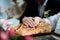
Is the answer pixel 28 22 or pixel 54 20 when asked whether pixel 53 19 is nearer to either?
pixel 54 20

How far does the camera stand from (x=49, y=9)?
2.79 feet

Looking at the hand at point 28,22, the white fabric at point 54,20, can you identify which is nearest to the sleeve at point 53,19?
the white fabric at point 54,20

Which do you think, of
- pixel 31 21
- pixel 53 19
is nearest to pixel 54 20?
pixel 53 19

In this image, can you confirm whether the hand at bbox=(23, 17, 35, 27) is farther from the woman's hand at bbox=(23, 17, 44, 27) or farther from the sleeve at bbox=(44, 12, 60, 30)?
the sleeve at bbox=(44, 12, 60, 30)

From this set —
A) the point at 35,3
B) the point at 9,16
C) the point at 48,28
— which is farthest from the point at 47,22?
the point at 9,16

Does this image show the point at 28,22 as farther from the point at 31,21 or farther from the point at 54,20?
the point at 54,20

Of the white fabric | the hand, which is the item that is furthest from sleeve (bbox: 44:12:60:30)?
the hand

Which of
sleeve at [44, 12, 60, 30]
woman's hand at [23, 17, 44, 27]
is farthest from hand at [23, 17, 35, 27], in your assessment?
sleeve at [44, 12, 60, 30]

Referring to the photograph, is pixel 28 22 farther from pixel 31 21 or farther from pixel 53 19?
pixel 53 19

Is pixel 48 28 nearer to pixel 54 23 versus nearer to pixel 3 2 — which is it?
pixel 54 23

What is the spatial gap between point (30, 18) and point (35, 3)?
0.11 meters

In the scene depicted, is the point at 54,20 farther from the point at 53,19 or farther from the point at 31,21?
the point at 31,21

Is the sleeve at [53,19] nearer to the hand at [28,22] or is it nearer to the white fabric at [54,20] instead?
the white fabric at [54,20]

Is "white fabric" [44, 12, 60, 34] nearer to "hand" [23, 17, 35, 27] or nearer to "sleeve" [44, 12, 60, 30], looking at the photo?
"sleeve" [44, 12, 60, 30]
